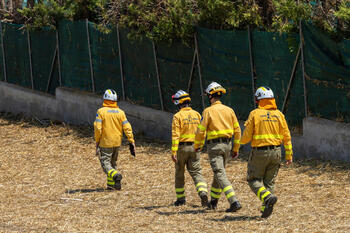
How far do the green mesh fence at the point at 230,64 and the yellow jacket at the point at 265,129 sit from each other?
16.0 ft

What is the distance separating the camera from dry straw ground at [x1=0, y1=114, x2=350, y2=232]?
9547mm

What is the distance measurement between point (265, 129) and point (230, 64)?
17.7 feet

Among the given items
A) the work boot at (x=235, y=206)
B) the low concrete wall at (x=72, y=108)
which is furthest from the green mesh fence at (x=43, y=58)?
the work boot at (x=235, y=206)

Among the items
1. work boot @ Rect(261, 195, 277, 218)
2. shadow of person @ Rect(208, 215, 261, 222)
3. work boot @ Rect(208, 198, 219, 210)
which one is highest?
work boot @ Rect(261, 195, 277, 218)

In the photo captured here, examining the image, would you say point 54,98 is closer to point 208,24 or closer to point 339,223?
point 208,24

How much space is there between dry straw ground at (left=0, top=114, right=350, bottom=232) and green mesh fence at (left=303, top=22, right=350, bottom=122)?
3.45ft

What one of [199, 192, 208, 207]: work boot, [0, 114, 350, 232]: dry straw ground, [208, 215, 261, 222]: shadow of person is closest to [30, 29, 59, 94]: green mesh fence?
[0, 114, 350, 232]: dry straw ground

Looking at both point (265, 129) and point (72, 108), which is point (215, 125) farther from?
point (72, 108)

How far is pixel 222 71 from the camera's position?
1485 centimetres

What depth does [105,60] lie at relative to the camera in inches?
714

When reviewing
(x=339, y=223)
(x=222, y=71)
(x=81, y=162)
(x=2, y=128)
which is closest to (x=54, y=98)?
(x=2, y=128)

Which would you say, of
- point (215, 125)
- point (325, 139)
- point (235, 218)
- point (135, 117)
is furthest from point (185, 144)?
point (135, 117)

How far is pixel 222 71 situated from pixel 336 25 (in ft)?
9.29

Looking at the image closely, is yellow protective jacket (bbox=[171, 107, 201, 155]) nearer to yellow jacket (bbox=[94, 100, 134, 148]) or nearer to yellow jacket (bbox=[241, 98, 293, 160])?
yellow jacket (bbox=[241, 98, 293, 160])
